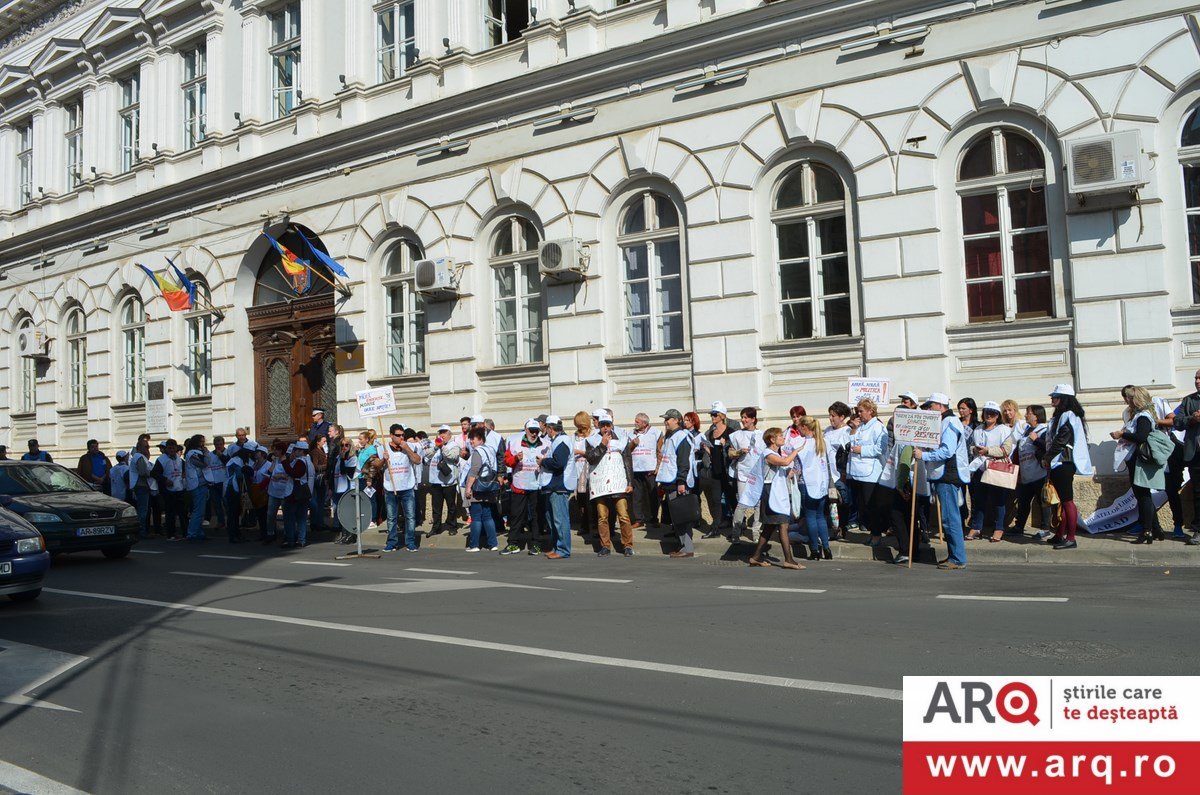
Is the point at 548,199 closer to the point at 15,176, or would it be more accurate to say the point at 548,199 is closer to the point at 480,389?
the point at 480,389

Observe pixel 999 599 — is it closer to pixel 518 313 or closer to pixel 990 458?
pixel 990 458

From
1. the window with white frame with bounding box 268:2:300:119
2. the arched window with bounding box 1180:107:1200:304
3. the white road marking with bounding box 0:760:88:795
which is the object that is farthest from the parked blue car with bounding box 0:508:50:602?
the window with white frame with bounding box 268:2:300:119

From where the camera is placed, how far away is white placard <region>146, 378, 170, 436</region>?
88.8 feet

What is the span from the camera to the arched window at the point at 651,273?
60.4ft

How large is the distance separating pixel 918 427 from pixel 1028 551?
2.16 m

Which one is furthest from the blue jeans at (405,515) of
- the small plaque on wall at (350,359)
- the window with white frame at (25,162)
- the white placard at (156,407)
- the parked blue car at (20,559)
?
the window with white frame at (25,162)

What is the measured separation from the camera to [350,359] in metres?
22.8

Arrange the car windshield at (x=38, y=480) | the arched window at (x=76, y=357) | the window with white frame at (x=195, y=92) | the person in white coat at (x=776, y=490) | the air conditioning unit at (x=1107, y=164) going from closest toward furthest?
the person in white coat at (x=776, y=490), the air conditioning unit at (x=1107, y=164), the car windshield at (x=38, y=480), the window with white frame at (x=195, y=92), the arched window at (x=76, y=357)

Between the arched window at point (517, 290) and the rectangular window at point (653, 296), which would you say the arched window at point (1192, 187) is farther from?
the arched window at point (517, 290)

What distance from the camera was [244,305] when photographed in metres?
25.6

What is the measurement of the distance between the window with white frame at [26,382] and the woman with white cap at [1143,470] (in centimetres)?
3044

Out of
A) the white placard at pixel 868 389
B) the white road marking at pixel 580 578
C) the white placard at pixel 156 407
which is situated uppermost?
the white placard at pixel 156 407

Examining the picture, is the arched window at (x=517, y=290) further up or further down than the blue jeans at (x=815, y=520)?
further up

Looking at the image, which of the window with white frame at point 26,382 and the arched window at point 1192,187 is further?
the window with white frame at point 26,382
